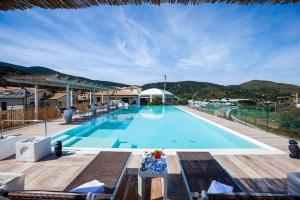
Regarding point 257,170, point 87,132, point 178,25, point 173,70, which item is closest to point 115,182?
point 257,170

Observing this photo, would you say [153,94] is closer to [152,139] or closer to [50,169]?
[152,139]

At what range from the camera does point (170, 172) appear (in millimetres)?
4625

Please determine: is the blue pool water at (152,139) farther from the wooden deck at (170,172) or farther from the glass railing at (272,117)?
the wooden deck at (170,172)

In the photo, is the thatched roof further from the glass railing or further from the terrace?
the glass railing

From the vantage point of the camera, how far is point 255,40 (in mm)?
18141

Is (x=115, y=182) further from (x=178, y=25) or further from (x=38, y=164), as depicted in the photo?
(x=178, y=25)

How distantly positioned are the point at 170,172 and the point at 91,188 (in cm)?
199

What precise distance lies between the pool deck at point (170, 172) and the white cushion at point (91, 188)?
1.96ft

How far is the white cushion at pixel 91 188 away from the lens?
3027mm

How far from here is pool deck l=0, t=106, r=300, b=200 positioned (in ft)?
12.5

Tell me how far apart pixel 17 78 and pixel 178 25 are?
9.29 m

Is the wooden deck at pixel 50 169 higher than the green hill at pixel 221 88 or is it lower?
lower

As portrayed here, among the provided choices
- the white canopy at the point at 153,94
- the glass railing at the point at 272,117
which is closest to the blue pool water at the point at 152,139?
the glass railing at the point at 272,117

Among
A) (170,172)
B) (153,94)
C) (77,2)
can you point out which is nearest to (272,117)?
(170,172)
